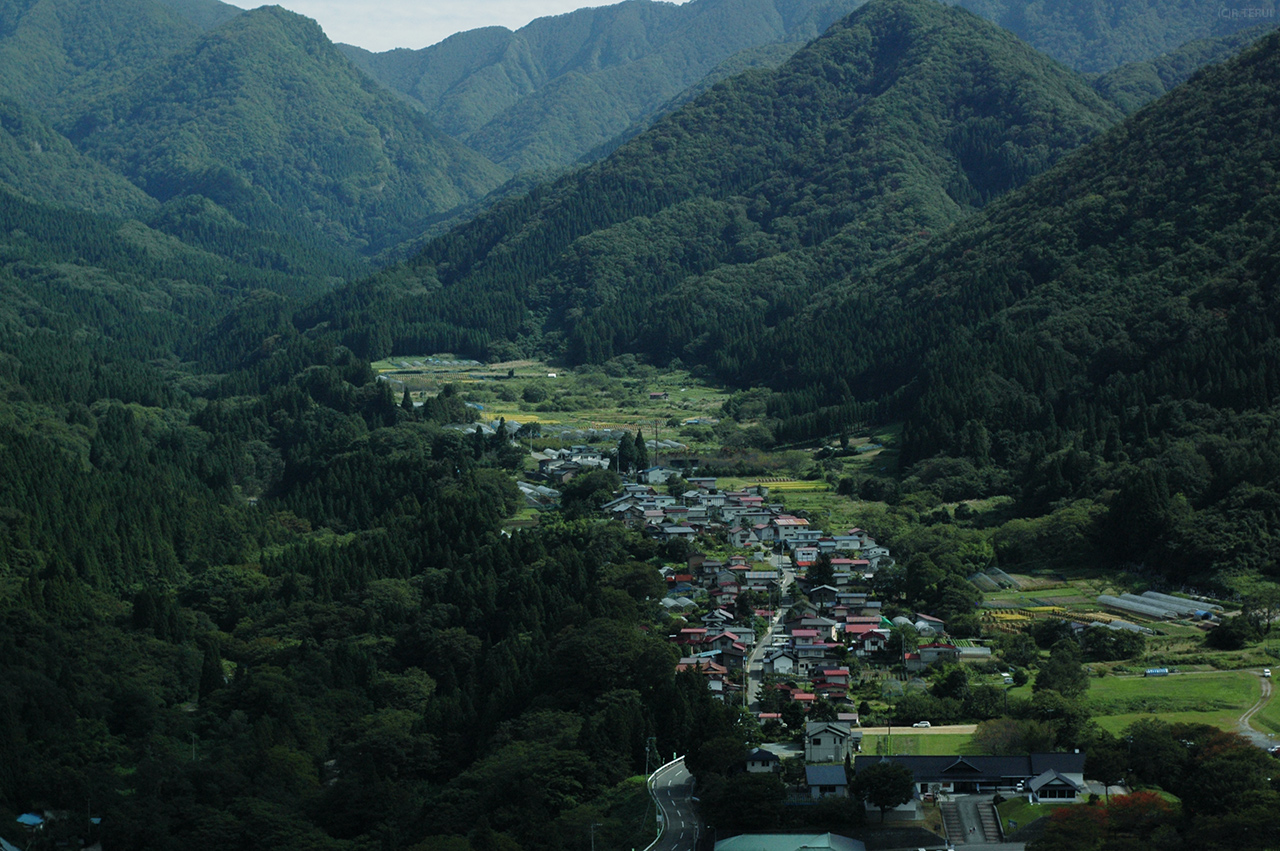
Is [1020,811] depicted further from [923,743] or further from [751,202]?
[751,202]

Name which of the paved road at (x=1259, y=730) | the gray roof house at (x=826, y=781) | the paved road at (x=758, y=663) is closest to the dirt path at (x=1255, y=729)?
the paved road at (x=1259, y=730)

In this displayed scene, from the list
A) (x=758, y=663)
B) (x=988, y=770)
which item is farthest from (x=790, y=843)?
(x=758, y=663)

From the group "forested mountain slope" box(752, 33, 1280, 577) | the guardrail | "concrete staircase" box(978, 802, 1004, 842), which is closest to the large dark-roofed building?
"concrete staircase" box(978, 802, 1004, 842)

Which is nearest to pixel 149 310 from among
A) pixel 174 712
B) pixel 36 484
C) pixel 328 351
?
pixel 328 351

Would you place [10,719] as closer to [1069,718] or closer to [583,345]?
[1069,718]

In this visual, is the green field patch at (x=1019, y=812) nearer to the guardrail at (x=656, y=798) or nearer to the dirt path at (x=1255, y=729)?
the dirt path at (x=1255, y=729)
